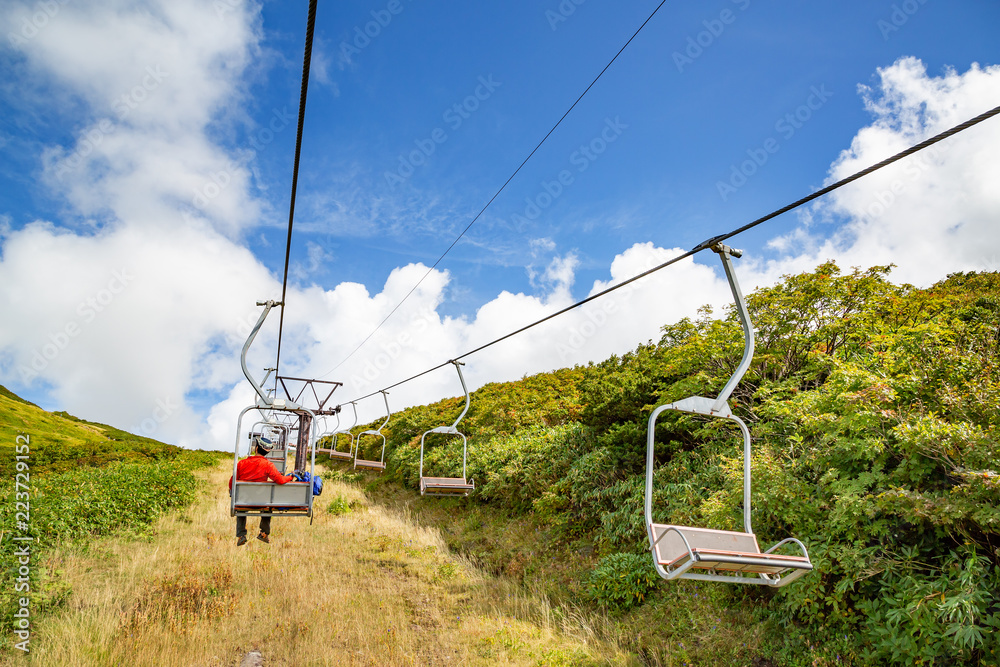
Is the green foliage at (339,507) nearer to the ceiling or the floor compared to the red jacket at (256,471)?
nearer to the floor

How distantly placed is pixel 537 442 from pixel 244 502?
824cm

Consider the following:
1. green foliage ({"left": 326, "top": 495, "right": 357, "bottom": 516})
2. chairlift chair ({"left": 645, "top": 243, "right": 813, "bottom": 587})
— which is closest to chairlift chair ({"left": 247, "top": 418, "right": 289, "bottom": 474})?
green foliage ({"left": 326, "top": 495, "right": 357, "bottom": 516})

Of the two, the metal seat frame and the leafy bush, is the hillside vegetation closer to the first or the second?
the metal seat frame

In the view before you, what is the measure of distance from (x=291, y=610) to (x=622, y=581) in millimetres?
6416

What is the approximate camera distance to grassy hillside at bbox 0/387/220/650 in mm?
8875

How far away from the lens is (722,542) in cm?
459

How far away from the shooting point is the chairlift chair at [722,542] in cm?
353

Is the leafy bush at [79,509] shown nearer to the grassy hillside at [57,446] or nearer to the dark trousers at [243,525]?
the dark trousers at [243,525]

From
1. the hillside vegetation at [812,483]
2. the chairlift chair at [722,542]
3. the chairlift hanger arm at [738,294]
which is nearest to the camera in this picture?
the chairlift chair at [722,542]

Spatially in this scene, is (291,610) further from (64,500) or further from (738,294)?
(738,294)

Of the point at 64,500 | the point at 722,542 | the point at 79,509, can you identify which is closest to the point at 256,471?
the point at 722,542

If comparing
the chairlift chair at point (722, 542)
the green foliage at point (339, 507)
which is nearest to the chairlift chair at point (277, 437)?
the green foliage at point (339, 507)

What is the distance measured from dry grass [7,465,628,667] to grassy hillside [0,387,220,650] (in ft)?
1.62

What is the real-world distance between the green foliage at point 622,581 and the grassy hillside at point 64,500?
9.54m
